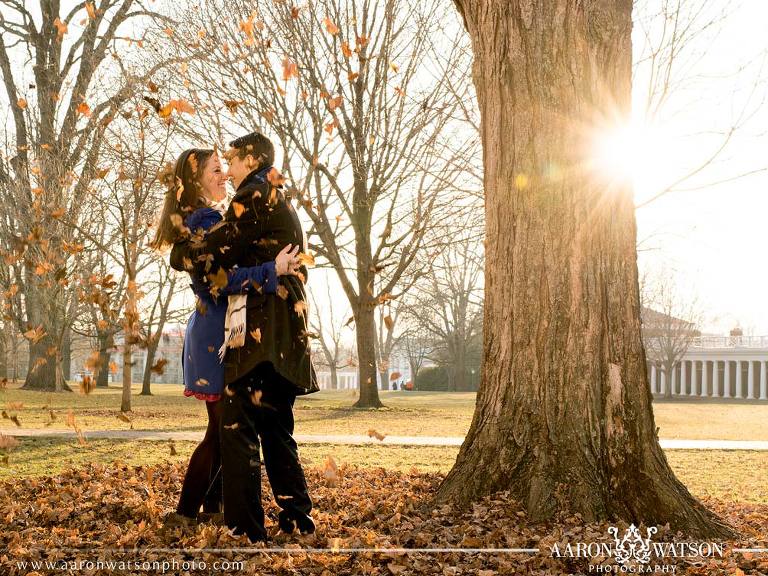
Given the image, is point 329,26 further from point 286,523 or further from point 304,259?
point 286,523

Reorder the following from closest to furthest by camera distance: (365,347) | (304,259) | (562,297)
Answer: (304,259) < (562,297) < (365,347)

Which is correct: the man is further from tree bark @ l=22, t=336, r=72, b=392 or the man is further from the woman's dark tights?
tree bark @ l=22, t=336, r=72, b=392

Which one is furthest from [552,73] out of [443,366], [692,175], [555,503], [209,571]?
[443,366]

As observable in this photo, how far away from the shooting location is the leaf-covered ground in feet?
12.3

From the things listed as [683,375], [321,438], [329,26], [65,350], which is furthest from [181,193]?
Answer: [683,375]

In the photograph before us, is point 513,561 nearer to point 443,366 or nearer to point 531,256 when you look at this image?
point 531,256

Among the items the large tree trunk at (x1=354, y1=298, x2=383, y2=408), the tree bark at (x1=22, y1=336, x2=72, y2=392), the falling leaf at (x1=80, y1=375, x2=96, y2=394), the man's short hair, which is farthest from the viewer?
the tree bark at (x1=22, y1=336, x2=72, y2=392)

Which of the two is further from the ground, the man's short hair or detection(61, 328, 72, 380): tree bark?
the man's short hair

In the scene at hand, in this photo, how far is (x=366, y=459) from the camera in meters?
8.27

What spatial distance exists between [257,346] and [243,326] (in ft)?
0.40

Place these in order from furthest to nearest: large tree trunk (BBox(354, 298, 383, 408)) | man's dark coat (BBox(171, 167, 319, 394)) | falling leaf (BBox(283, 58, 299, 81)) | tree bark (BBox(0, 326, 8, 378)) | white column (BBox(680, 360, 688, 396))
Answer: white column (BBox(680, 360, 688, 396)) → tree bark (BBox(0, 326, 8, 378)) → large tree trunk (BBox(354, 298, 383, 408)) → falling leaf (BBox(283, 58, 299, 81)) → man's dark coat (BBox(171, 167, 319, 394))

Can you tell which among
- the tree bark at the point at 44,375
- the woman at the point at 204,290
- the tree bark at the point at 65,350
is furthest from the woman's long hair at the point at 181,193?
the tree bark at the point at 65,350

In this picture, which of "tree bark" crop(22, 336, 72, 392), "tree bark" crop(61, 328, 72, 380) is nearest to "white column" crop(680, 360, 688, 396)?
"tree bark" crop(61, 328, 72, 380)

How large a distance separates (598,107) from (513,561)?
2.64m
